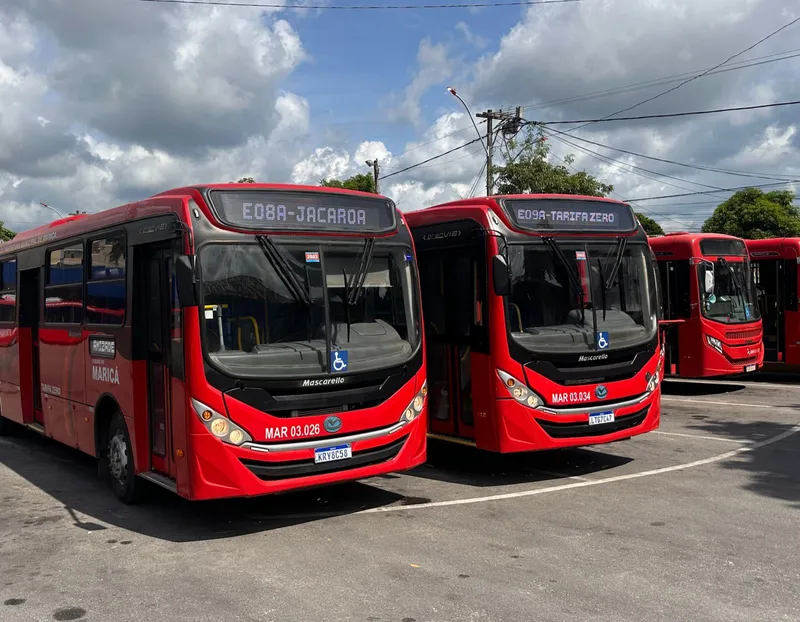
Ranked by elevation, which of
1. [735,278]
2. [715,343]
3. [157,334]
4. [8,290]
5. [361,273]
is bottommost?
[715,343]

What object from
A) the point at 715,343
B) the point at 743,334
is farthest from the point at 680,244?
the point at 743,334

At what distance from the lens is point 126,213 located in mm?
8188

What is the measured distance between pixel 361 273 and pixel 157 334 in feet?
6.53

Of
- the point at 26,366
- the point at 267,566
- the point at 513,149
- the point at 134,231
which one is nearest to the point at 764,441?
the point at 267,566

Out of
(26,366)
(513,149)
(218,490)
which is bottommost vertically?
(218,490)

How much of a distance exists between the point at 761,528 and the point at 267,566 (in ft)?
13.4

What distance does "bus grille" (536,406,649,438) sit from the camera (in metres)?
8.73

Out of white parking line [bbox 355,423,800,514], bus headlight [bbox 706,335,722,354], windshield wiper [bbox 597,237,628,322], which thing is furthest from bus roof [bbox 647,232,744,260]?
windshield wiper [bbox 597,237,628,322]

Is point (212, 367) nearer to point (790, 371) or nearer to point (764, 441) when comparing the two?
point (764, 441)

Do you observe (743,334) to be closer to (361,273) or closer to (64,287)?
(361,273)

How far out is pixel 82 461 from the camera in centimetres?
1085

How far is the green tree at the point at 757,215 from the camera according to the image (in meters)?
45.8

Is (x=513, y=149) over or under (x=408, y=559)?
over

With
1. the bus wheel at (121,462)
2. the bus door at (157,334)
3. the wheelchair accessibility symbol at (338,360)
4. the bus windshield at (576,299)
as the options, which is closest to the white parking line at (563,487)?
the bus windshield at (576,299)
